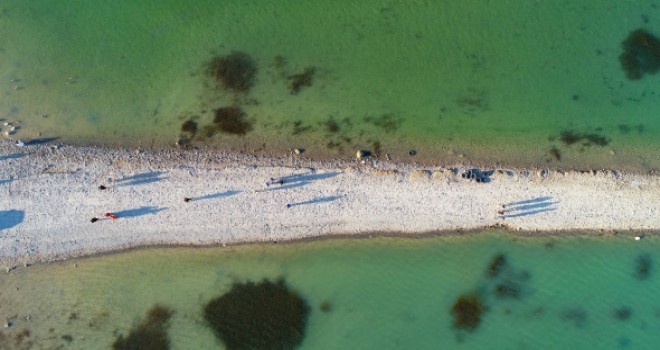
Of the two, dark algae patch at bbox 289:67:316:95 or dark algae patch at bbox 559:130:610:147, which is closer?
dark algae patch at bbox 559:130:610:147

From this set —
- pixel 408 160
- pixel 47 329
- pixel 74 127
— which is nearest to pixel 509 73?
pixel 408 160

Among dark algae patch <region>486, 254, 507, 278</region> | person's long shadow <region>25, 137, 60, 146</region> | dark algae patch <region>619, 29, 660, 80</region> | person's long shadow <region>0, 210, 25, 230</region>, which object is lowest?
dark algae patch <region>486, 254, 507, 278</region>

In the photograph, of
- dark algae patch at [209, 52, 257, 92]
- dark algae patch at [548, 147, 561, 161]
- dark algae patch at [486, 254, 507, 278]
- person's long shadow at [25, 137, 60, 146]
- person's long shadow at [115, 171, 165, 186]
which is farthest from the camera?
dark algae patch at [209, 52, 257, 92]

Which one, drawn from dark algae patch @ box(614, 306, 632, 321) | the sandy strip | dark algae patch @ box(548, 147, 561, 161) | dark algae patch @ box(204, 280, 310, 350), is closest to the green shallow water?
dark algae patch @ box(614, 306, 632, 321)

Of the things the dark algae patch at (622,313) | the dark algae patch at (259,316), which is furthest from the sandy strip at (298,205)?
the dark algae patch at (622,313)

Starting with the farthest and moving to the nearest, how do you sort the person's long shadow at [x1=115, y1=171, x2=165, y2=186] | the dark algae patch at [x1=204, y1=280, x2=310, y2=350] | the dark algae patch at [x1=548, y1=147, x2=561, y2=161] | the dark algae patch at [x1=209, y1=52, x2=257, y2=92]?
the dark algae patch at [x1=209, y1=52, x2=257, y2=92] → the dark algae patch at [x1=548, y1=147, x2=561, y2=161] → the person's long shadow at [x1=115, y1=171, x2=165, y2=186] → the dark algae patch at [x1=204, y1=280, x2=310, y2=350]

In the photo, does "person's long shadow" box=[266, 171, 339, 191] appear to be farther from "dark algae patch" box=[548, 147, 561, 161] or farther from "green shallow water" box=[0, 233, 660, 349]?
"dark algae patch" box=[548, 147, 561, 161]
